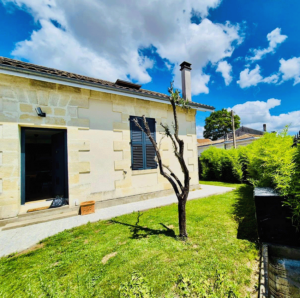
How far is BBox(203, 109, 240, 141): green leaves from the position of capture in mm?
36625

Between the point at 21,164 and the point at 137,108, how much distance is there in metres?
4.55

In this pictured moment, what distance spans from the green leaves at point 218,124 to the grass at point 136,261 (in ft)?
125

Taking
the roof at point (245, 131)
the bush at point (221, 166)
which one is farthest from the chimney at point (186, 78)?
the roof at point (245, 131)

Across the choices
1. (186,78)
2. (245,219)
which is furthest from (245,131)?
(245,219)

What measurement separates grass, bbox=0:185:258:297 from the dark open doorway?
97.3 inches

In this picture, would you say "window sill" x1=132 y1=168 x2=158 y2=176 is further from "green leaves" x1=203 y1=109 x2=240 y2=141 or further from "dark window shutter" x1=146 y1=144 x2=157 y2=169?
"green leaves" x1=203 y1=109 x2=240 y2=141

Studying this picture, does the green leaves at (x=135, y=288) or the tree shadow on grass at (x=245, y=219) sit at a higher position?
the green leaves at (x=135, y=288)

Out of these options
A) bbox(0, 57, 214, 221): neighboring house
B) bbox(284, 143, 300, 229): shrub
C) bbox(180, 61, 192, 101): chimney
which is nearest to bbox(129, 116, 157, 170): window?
bbox(0, 57, 214, 221): neighboring house

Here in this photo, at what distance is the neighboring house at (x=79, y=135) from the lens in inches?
163

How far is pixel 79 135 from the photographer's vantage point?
5078 mm

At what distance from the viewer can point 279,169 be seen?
3.55 meters

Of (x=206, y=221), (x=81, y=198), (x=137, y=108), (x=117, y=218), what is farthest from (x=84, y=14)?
(x=206, y=221)

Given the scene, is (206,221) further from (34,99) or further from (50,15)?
(50,15)

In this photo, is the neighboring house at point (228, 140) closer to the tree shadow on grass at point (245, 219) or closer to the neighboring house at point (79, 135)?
the tree shadow on grass at point (245, 219)
